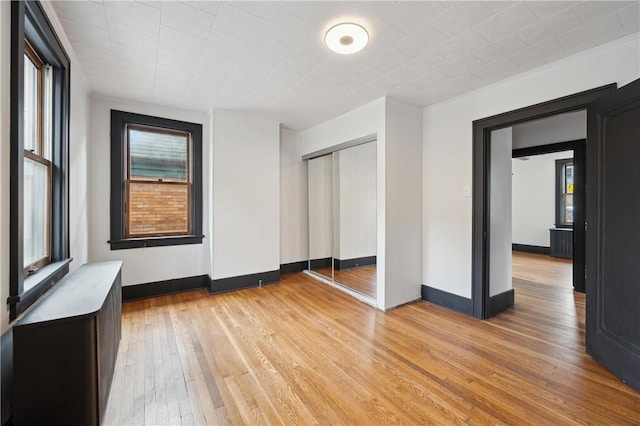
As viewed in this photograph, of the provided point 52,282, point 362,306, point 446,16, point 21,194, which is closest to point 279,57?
point 446,16

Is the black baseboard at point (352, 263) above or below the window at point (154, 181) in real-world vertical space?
below

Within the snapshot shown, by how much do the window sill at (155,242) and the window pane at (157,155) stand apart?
857 millimetres

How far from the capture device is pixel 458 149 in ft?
11.1

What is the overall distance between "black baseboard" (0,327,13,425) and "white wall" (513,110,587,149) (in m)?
5.33

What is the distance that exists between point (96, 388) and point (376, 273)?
2.91 m

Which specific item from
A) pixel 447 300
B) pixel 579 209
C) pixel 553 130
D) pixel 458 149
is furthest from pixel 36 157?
pixel 579 209

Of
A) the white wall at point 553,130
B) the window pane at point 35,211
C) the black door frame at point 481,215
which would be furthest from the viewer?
the white wall at point 553,130

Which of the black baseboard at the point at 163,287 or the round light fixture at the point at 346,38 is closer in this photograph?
the round light fixture at the point at 346,38

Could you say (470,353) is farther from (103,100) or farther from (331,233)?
(103,100)

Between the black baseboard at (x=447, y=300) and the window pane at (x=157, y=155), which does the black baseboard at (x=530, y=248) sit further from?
the window pane at (x=157, y=155)

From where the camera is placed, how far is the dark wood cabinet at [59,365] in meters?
1.33

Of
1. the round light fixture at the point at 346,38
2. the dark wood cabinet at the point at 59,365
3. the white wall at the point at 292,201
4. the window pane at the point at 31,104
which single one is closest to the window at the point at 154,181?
the white wall at the point at 292,201

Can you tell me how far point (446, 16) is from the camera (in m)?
1.97

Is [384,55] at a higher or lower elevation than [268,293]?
higher
